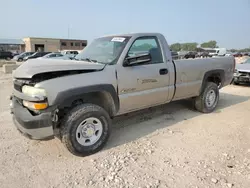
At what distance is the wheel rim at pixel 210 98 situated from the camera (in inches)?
225

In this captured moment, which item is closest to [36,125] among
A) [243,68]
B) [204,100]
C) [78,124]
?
[78,124]

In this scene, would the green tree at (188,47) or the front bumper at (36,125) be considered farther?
the green tree at (188,47)

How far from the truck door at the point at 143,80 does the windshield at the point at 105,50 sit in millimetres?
199

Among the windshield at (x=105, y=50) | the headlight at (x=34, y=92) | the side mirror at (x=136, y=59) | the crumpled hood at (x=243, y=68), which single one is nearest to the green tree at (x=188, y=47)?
the crumpled hood at (x=243, y=68)

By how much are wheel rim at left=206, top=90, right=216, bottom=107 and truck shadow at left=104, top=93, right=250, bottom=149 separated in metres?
0.29

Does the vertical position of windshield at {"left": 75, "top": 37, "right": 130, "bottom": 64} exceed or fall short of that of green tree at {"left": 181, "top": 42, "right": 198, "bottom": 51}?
it falls short

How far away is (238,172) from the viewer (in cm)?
302

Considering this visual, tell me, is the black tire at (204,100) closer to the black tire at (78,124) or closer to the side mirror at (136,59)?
the side mirror at (136,59)

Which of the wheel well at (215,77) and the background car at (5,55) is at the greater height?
the background car at (5,55)

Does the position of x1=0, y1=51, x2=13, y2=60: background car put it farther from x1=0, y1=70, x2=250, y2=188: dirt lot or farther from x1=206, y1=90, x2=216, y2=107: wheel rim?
x1=206, y1=90, x2=216, y2=107: wheel rim

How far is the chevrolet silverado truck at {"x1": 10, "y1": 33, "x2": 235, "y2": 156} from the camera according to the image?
3.15 m

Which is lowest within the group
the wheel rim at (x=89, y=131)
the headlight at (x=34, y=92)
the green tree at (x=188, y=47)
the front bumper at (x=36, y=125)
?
the wheel rim at (x=89, y=131)

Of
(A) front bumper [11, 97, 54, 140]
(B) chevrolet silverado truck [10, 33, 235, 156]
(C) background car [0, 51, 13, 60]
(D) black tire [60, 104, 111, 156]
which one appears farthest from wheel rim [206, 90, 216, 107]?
(C) background car [0, 51, 13, 60]

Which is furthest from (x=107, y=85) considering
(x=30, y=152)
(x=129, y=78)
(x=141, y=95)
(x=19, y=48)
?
(x=19, y=48)
